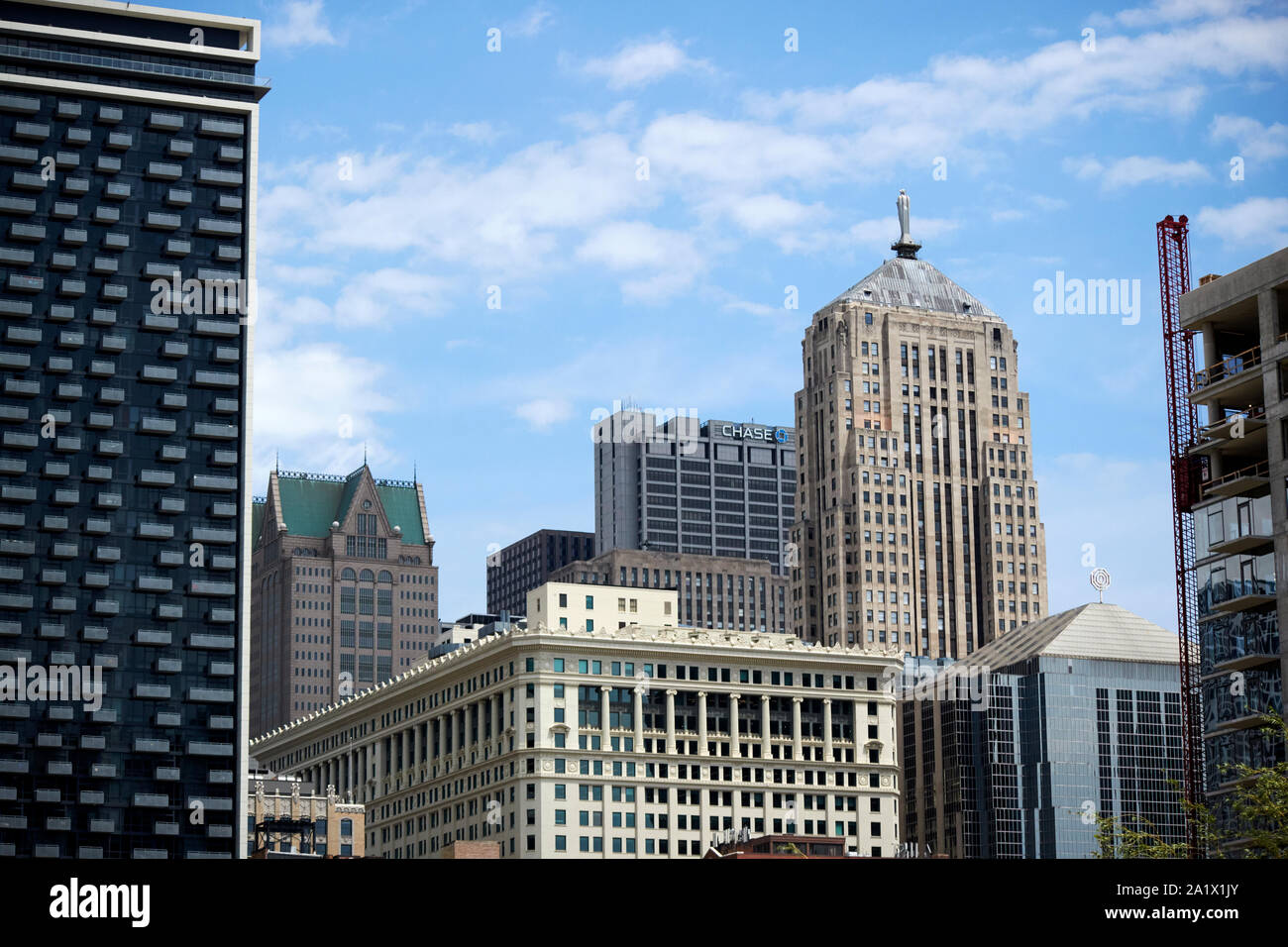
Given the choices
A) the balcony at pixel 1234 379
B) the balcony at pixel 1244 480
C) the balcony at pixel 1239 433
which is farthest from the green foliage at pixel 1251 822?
the balcony at pixel 1234 379

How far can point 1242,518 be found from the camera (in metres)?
116

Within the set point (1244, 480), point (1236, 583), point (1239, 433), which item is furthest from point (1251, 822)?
point (1239, 433)

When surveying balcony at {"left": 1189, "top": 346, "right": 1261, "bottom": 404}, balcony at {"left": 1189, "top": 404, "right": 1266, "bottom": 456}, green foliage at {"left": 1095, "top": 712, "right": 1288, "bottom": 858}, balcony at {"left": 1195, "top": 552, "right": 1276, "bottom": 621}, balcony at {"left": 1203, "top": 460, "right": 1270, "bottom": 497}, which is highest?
balcony at {"left": 1189, "top": 346, "right": 1261, "bottom": 404}

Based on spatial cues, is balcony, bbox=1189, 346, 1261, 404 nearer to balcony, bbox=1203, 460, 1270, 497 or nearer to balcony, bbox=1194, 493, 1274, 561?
balcony, bbox=1203, 460, 1270, 497

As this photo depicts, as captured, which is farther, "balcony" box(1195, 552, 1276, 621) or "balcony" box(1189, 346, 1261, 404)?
"balcony" box(1189, 346, 1261, 404)

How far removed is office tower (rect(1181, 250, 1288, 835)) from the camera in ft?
372

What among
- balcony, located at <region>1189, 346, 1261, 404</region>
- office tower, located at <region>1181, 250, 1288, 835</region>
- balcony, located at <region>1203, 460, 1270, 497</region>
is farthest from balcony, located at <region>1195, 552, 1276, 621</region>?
balcony, located at <region>1189, 346, 1261, 404</region>

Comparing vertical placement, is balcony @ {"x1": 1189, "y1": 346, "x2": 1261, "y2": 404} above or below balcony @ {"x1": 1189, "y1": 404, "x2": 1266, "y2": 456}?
above

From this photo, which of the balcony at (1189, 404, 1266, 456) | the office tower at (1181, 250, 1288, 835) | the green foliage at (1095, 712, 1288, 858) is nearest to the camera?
the green foliage at (1095, 712, 1288, 858)
